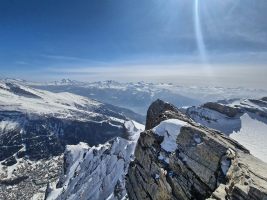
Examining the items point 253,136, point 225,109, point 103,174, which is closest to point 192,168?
point 253,136

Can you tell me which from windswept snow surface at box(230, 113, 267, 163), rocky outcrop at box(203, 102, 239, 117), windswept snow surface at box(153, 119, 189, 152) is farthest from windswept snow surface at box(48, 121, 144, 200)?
windswept snow surface at box(153, 119, 189, 152)

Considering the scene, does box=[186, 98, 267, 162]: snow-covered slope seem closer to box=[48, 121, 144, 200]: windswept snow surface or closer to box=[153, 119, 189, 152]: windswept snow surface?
box=[48, 121, 144, 200]: windswept snow surface

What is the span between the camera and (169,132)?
46438mm

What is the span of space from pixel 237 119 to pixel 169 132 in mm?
73880

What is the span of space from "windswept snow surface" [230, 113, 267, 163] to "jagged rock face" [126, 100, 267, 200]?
38706 millimetres

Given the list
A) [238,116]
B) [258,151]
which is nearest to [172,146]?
[258,151]

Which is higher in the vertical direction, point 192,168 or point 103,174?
point 192,168

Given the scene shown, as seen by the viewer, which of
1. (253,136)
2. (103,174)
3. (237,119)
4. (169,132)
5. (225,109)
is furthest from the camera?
(103,174)

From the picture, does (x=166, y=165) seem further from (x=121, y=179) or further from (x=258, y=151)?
(x=121, y=179)

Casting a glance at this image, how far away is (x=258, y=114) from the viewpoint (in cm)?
12075

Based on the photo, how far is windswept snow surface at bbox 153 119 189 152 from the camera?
44281 mm

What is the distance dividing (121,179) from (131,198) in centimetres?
9303

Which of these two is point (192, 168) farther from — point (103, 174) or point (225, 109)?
point (103, 174)

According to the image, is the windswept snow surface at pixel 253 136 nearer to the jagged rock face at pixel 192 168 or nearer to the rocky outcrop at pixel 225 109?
the rocky outcrop at pixel 225 109
